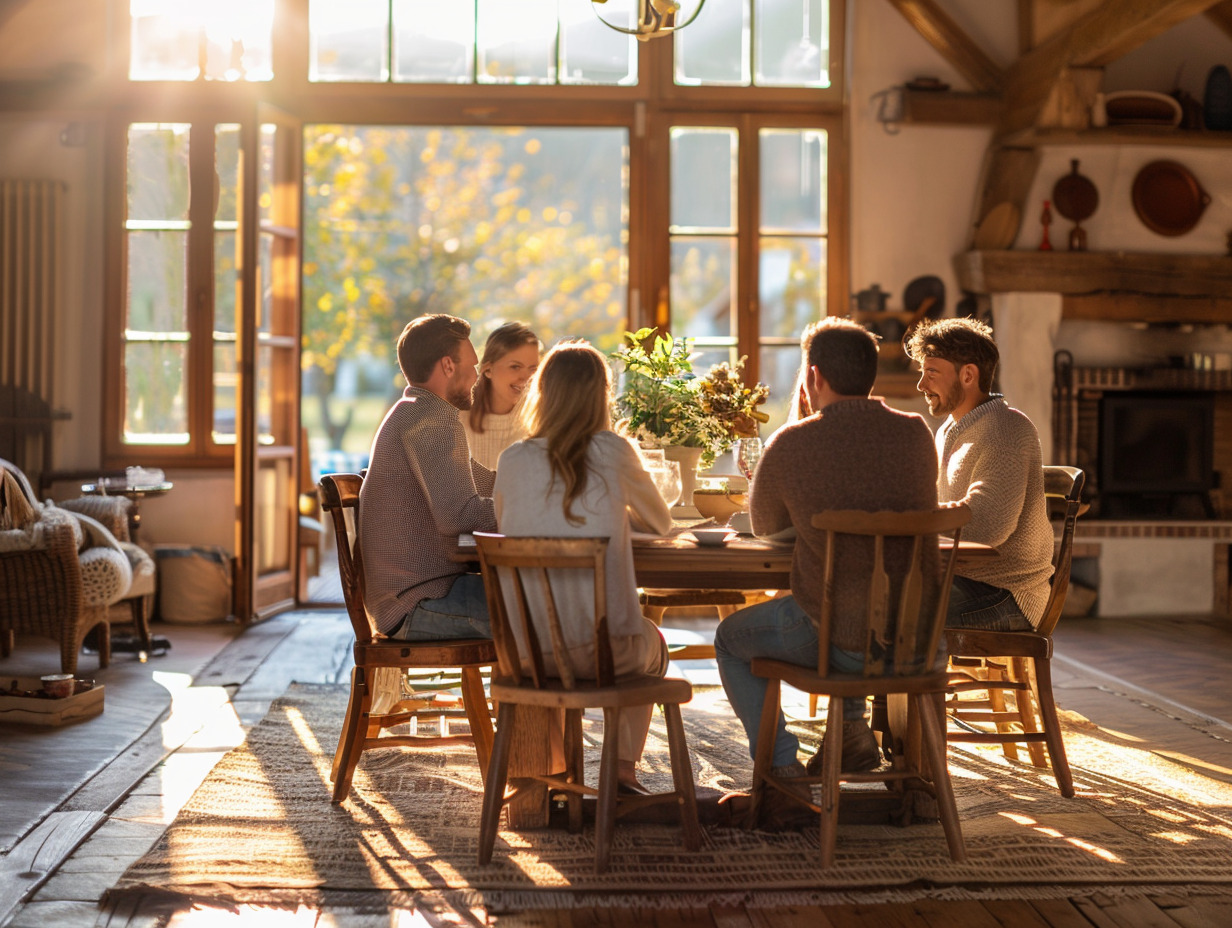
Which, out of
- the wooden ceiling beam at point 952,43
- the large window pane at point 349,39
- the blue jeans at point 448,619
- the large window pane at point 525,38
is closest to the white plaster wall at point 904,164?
the wooden ceiling beam at point 952,43

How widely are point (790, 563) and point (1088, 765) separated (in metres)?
1.46

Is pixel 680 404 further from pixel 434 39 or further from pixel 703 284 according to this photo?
pixel 434 39

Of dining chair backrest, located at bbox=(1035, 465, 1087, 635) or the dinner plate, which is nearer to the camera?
dining chair backrest, located at bbox=(1035, 465, 1087, 635)

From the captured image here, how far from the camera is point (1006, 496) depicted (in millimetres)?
3133

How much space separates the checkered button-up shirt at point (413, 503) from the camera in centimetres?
293

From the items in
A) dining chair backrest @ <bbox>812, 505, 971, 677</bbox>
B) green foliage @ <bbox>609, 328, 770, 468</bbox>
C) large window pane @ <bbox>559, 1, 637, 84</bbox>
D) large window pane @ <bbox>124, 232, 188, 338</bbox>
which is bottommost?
dining chair backrest @ <bbox>812, 505, 971, 677</bbox>

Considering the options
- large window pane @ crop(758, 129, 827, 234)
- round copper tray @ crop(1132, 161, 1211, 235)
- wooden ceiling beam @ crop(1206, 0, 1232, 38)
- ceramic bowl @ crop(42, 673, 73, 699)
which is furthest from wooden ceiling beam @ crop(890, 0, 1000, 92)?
ceramic bowl @ crop(42, 673, 73, 699)

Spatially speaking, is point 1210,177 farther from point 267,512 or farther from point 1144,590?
point 267,512

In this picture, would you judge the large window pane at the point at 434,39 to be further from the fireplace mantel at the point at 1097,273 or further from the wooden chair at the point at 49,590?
the wooden chair at the point at 49,590

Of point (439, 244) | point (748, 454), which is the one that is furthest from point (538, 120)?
point (439, 244)

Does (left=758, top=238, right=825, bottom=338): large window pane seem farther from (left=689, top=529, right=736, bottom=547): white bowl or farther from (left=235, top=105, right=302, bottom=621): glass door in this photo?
(left=689, top=529, right=736, bottom=547): white bowl

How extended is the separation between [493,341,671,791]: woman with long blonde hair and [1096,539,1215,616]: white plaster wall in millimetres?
4290

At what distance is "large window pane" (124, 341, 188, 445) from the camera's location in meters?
6.25

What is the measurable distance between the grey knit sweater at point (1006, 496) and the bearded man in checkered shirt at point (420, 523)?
4.14ft
